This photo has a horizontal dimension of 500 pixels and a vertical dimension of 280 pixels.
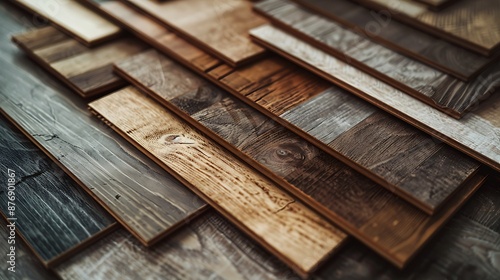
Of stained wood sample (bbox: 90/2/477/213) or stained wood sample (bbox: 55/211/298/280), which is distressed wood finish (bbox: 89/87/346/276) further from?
stained wood sample (bbox: 90/2/477/213)

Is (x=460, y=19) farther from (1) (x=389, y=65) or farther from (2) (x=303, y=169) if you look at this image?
(2) (x=303, y=169)

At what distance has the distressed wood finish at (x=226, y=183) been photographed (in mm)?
1148

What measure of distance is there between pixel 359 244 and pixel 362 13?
0.92m

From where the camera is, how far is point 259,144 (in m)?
1.34

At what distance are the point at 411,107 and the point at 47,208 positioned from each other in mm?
1078

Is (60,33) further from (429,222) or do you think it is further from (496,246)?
(496,246)

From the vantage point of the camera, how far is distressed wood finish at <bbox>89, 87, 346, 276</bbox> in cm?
115

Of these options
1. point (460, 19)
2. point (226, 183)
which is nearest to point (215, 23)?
point (226, 183)

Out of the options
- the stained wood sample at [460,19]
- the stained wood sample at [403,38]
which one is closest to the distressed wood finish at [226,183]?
the stained wood sample at [403,38]

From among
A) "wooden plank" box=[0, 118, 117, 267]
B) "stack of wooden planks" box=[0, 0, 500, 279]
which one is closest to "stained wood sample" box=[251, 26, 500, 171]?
"stack of wooden planks" box=[0, 0, 500, 279]

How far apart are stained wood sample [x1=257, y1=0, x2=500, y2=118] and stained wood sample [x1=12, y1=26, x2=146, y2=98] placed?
1.93 ft

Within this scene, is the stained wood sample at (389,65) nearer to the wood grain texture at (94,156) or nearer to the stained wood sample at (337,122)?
the stained wood sample at (337,122)

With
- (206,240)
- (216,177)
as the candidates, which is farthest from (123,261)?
(216,177)

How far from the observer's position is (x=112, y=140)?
1452mm
